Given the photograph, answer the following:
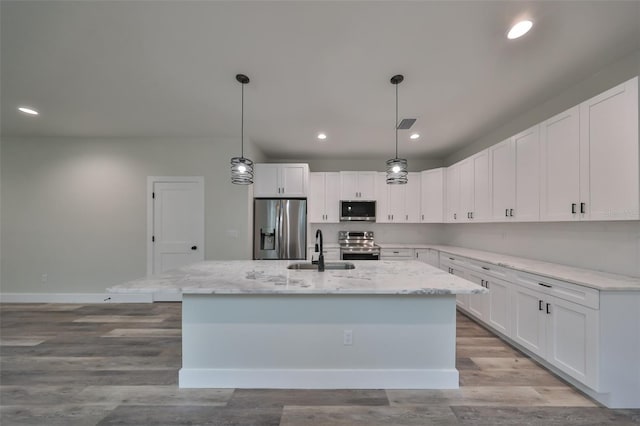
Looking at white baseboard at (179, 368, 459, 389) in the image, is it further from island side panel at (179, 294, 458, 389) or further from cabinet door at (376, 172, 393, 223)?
cabinet door at (376, 172, 393, 223)

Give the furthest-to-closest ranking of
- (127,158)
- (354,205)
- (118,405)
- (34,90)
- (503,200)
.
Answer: (354,205) → (127,158) → (503,200) → (34,90) → (118,405)

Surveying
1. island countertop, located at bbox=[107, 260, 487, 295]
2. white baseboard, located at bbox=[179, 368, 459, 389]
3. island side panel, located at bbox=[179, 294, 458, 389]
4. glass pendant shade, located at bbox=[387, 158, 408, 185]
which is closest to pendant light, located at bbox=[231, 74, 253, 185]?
A: island countertop, located at bbox=[107, 260, 487, 295]

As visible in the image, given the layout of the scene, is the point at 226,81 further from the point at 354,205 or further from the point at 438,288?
the point at 354,205

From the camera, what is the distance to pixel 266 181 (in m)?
4.48

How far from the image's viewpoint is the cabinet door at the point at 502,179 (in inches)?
118

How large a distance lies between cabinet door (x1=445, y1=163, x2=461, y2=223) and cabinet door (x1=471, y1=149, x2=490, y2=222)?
0.46m

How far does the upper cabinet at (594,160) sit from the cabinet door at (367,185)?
112 inches

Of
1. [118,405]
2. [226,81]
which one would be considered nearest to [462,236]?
[226,81]

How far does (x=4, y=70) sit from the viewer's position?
2354mm

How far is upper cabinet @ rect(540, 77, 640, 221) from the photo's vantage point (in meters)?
1.81

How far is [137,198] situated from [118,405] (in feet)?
10.8

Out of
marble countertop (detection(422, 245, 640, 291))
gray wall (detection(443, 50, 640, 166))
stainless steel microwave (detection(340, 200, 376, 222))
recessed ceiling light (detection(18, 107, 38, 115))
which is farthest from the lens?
stainless steel microwave (detection(340, 200, 376, 222))

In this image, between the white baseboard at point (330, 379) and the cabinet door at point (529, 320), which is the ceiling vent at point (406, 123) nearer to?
the cabinet door at point (529, 320)

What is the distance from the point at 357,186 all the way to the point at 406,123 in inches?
74.6
